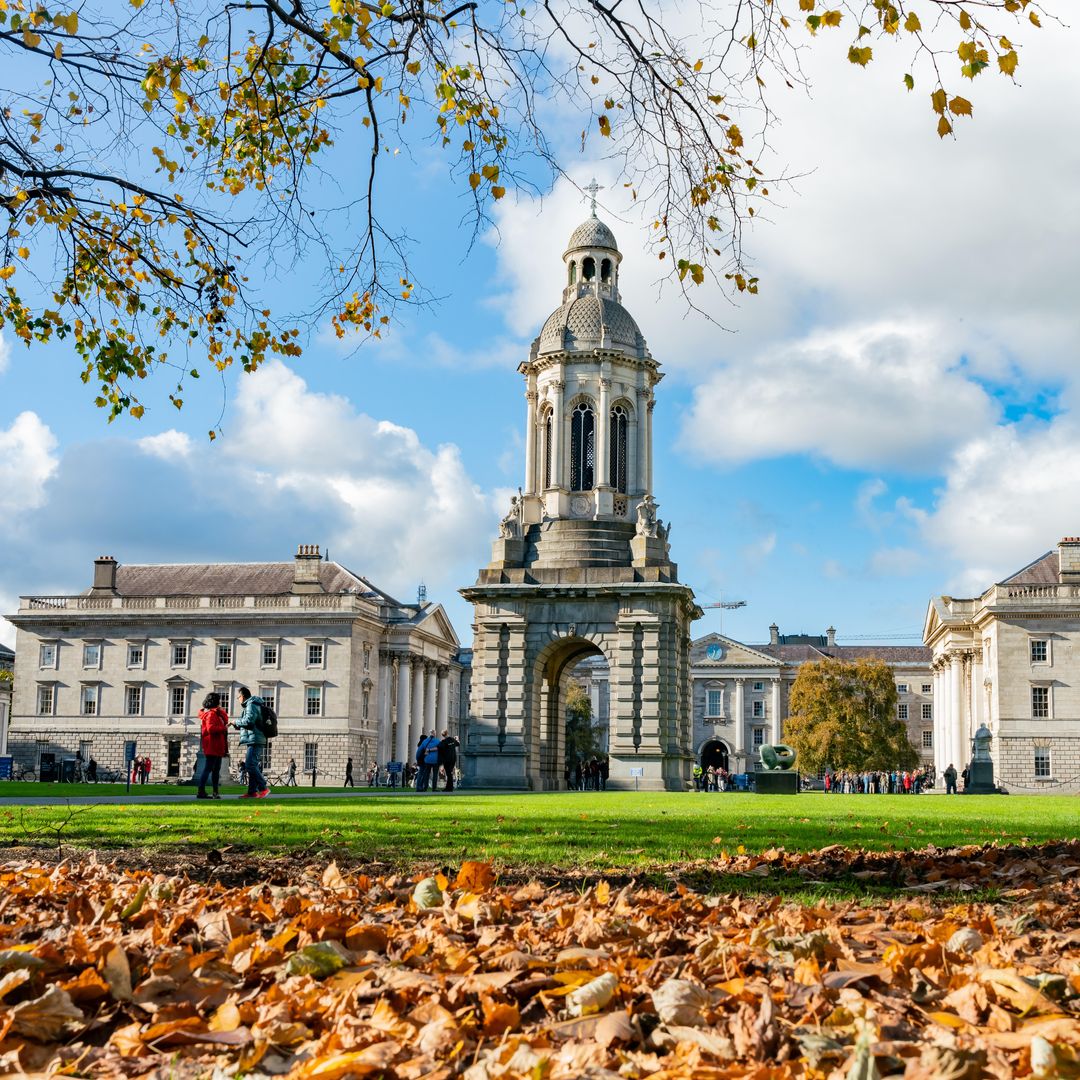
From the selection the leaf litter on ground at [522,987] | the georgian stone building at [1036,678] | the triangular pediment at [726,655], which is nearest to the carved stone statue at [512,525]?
the georgian stone building at [1036,678]

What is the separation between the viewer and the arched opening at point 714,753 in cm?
11331

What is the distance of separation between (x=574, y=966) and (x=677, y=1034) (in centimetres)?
81

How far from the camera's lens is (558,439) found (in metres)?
51.5

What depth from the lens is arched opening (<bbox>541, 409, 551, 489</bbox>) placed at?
169 ft

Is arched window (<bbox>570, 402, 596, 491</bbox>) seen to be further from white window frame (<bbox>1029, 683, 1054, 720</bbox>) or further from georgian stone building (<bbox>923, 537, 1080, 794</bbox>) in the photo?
white window frame (<bbox>1029, 683, 1054, 720</bbox>)

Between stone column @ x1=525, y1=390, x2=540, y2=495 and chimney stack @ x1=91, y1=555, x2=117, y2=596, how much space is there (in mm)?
39356

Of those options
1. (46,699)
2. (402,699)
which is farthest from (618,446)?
(46,699)

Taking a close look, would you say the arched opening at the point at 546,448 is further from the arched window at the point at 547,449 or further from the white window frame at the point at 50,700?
the white window frame at the point at 50,700

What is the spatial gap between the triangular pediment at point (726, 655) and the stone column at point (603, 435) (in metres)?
Result: 64.8

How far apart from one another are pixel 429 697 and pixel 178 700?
1942cm

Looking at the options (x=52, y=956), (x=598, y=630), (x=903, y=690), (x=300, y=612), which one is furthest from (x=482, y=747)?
(x=903, y=690)

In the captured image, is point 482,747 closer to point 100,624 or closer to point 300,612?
point 300,612

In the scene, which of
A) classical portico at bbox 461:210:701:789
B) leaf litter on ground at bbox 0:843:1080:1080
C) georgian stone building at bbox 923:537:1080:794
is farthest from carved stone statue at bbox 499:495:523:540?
leaf litter on ground at bbox 0:843:1080:1080

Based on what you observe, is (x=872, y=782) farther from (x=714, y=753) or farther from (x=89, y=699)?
(x=89, y=699)
